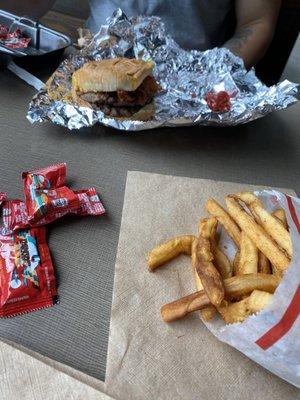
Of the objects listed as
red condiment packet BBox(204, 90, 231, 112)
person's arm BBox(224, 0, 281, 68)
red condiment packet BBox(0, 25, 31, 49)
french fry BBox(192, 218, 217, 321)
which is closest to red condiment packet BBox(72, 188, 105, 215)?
french fry BBox(192, 218, 217, 321)

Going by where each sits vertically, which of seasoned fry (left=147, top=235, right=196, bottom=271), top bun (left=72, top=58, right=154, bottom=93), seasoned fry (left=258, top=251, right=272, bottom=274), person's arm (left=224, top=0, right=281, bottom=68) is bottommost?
seasoned fry (left=147, top=235, right=196, bottom=271)

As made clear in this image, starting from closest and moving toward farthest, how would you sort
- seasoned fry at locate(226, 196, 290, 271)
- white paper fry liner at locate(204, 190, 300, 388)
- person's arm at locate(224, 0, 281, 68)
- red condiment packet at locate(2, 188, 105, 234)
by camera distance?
white paper fry liner at locate(204, 190, 300, 388)
seasoned fry at locate(226, 196, 290, 271)
red condiment packet at locate(2, 188, 105, 234)
person's arm at locate(224, 0, 281, 68)

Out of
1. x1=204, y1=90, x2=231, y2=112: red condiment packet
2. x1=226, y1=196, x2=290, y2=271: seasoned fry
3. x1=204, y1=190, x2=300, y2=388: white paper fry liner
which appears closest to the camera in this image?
x1=204, y1=190, x2=300, y2=388: white paper fry liner

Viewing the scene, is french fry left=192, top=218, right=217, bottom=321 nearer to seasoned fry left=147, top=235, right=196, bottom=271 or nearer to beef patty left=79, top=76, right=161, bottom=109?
seasoned fry left=147, top=235, right=196, bottom=271

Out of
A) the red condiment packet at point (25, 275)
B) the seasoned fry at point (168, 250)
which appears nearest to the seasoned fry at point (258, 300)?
the seasoned fry at point (168, 250)

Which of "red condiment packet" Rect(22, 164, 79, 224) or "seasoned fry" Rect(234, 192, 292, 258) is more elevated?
"seasoned fry" Rect(234, 192, 292, 258)

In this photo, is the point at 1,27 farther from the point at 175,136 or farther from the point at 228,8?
the point at 228,8

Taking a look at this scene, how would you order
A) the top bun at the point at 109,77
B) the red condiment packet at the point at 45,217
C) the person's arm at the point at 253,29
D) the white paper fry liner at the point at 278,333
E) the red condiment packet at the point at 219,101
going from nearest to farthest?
the white paper fry liner at the point at 278,333
the red condiment packet at the point at 45,217
the top bun at the point at 109,77
the red condiment packet at the point at 219,101
the person's arm at the point at 253,29

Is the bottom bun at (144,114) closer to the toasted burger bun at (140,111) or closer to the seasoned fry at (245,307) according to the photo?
the toasted burger bun at (140,111)
